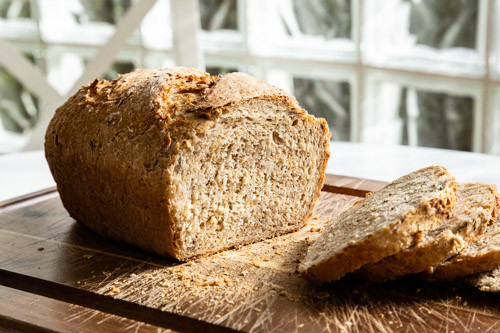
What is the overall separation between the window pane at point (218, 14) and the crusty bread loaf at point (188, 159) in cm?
442

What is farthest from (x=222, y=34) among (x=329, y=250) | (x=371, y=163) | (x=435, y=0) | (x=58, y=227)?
(x=329, y=250)

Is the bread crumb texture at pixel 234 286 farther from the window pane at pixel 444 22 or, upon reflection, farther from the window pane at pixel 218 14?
the window pane at pixel 218 14

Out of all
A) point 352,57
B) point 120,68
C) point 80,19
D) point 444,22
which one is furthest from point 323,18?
point 80,19

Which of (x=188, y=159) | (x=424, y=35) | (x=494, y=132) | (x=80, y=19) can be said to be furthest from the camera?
(x=80, y=19)

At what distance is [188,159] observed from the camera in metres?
2.56

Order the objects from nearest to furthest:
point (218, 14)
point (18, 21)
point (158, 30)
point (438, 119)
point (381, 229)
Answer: point (381, 229) < point (438, 119) < point (218, 14) < point (158, 30) < point (18, 21)

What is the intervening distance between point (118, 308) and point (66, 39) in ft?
23.0

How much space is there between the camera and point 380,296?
230 cm

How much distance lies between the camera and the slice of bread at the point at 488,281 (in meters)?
2.23

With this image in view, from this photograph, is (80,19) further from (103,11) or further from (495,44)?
(495,44)

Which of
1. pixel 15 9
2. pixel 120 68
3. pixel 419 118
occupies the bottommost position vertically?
pixel 419 118

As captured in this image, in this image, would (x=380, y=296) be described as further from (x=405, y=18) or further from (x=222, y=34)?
(x=222, y=34)

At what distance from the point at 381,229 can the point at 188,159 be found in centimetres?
79

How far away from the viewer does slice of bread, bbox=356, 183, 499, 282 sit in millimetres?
2217
